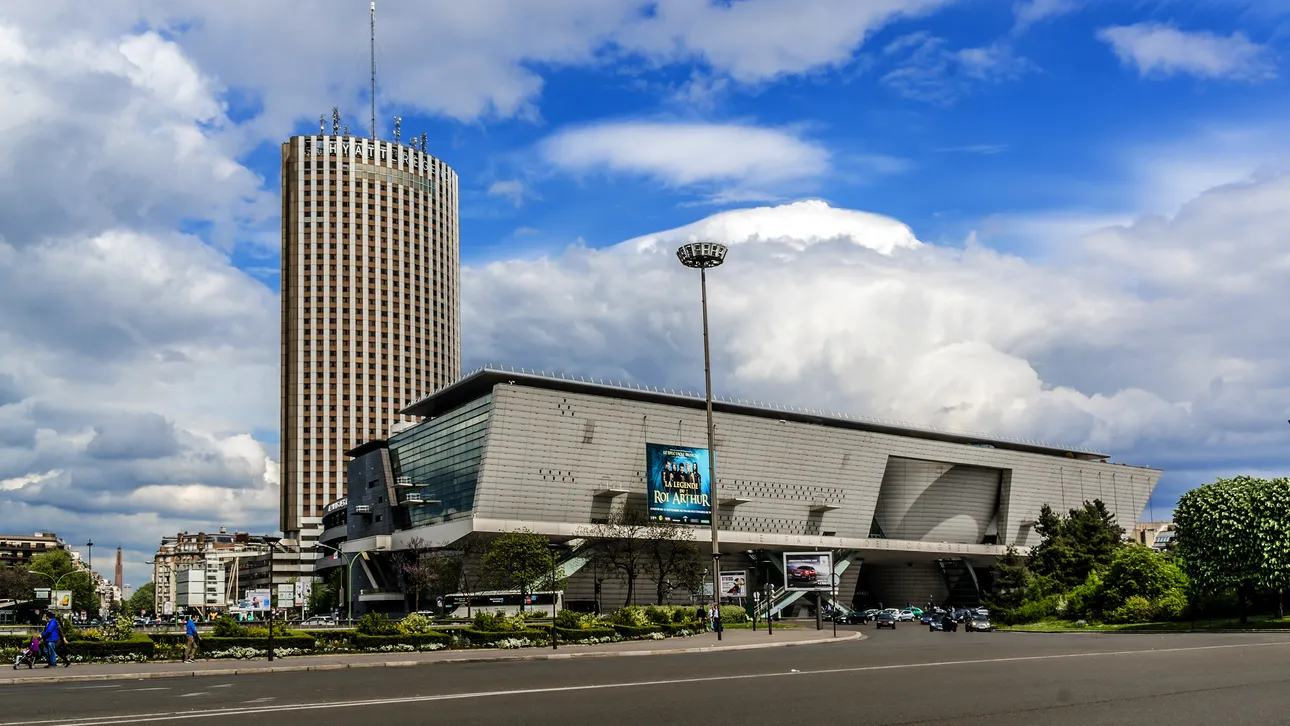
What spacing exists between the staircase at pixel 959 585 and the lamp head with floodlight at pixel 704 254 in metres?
97.7

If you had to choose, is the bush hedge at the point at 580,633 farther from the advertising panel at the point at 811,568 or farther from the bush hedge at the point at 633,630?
the advertising panel at the point at 811,568

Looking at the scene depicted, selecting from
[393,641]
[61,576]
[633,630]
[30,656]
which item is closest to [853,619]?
[633,630]

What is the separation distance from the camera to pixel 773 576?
13262cm

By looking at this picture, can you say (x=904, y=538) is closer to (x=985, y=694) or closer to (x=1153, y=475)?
(x=1153, y=475)

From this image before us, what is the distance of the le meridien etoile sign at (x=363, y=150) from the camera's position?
601 feet

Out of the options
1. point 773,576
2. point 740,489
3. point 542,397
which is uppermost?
point 542,397

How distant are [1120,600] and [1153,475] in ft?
354

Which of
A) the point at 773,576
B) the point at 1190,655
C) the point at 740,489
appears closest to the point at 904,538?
the point at 773,576

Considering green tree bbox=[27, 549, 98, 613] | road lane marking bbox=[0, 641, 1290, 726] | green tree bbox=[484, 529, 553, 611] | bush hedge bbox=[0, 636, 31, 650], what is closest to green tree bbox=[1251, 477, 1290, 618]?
road lane marking bbox=[0, 641, 1290, 726]

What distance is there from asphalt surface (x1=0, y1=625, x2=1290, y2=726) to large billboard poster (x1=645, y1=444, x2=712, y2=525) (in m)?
80.8

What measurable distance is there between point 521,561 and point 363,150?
109530mm

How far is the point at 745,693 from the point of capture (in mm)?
21953

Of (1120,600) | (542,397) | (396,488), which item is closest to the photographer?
(1120,600)

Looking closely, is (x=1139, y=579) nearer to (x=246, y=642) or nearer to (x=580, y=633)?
(x=580, y=633)
